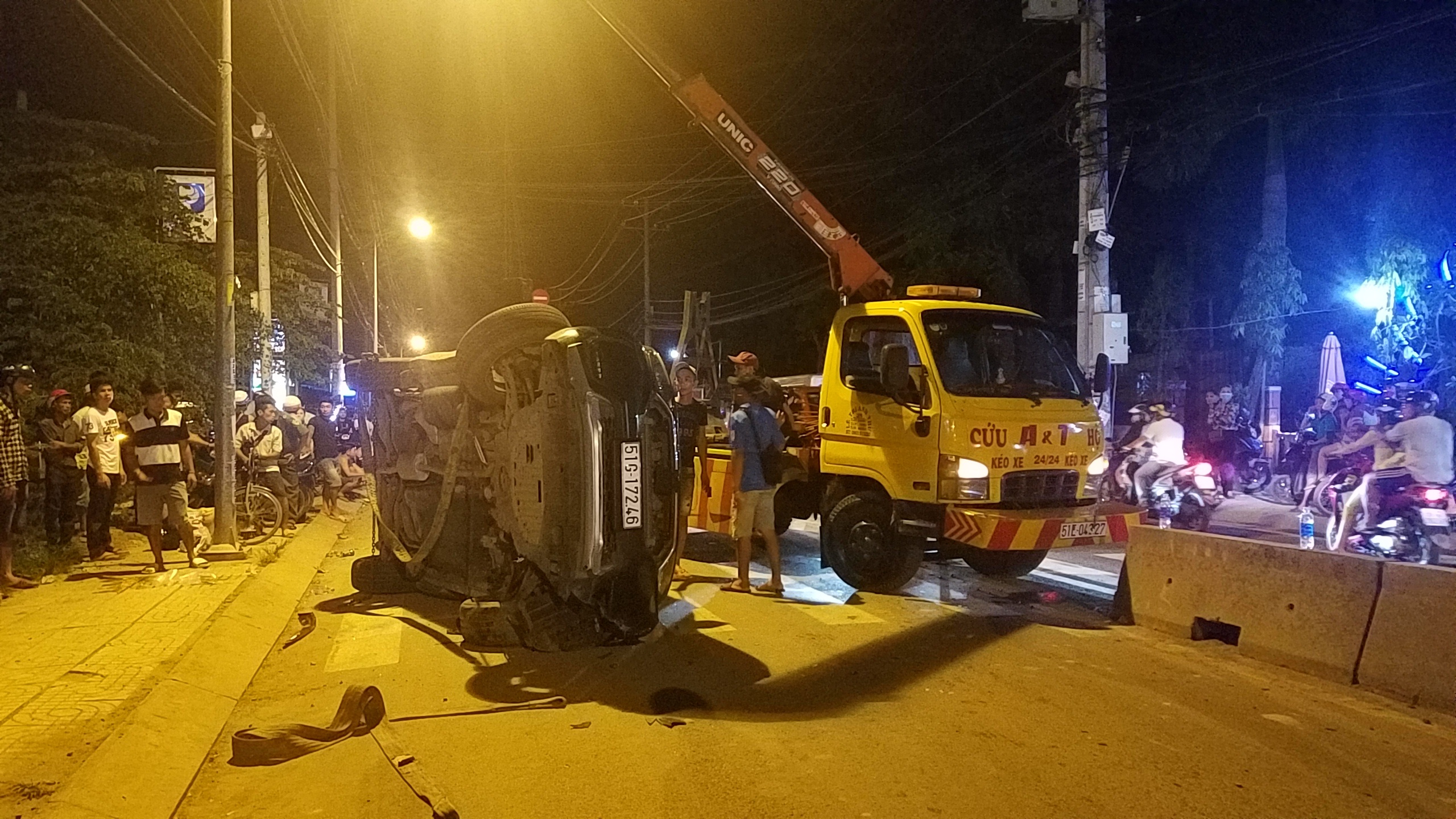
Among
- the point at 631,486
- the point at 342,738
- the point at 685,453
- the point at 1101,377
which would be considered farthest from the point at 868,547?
the point at 342,738

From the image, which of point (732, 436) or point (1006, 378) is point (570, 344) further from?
point (1006, 378)

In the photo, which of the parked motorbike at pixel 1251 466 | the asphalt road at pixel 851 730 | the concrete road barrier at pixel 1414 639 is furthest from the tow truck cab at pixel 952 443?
the parked motorbike at pixel 1251 466

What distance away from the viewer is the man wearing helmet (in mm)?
8352

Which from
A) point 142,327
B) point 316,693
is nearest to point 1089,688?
point 316,693

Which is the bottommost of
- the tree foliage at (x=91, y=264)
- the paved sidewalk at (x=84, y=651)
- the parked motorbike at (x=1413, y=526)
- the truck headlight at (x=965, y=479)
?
the paved sidewalk at (x=84, y=651)

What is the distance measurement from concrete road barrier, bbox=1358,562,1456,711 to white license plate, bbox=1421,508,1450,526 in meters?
3.91

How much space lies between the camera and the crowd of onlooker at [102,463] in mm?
8883

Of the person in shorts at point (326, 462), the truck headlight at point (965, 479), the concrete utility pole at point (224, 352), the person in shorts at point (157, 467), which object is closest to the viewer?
the truck headlight at point (965, 479)

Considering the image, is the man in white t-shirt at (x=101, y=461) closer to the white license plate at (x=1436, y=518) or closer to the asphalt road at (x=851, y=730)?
the asphalt road at (x=851, y=730)

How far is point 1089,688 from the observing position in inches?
233

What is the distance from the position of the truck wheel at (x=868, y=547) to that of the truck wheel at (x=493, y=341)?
3.12 m

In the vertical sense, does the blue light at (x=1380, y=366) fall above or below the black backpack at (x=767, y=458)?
above

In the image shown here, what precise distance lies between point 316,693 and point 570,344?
2615 mm

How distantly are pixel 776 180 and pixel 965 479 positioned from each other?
5070 mm
